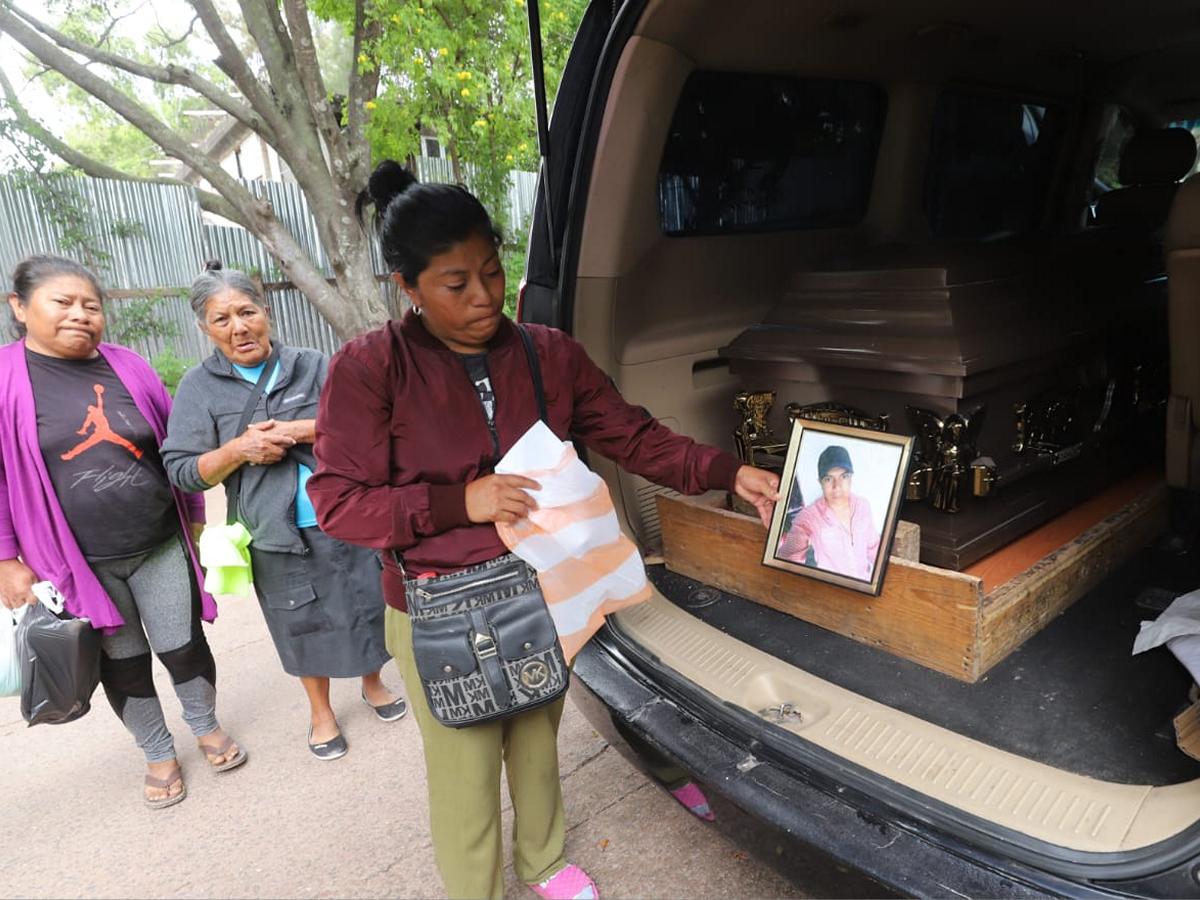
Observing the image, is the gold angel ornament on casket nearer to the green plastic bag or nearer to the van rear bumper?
the van rear bumper

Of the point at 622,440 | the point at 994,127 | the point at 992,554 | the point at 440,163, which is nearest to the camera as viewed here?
the point at 622,440

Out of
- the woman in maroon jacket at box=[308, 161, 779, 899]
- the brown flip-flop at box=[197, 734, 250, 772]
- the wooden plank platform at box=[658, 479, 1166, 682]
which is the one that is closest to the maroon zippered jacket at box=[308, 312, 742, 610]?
the woman in maroon jacket at box=[308, 161, 779, 899]

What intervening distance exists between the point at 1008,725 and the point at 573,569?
35.6 inches

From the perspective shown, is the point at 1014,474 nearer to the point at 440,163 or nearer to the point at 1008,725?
the point at 1008,725

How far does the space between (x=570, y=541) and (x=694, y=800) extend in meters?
0.60

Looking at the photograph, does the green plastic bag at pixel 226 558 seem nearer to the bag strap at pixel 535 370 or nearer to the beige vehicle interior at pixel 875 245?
the beige vehicle interior at pixel 875 245

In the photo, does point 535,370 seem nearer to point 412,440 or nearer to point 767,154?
point 412,440

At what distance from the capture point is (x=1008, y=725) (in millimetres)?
1588

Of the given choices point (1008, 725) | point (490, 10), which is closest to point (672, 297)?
point (1008, 725)

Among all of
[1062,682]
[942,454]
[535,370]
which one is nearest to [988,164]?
[942,454]

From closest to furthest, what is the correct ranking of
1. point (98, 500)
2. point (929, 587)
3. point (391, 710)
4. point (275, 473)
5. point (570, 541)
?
point (570, 541), point (929, 587), point (98, 500), point (275, 473), point (391, 710)

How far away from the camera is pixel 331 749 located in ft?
8.86

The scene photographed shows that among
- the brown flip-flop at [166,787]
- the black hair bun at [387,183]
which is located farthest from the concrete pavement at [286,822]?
the black hair bun at [387,183]

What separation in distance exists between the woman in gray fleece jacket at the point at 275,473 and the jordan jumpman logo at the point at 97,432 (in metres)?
0.15
